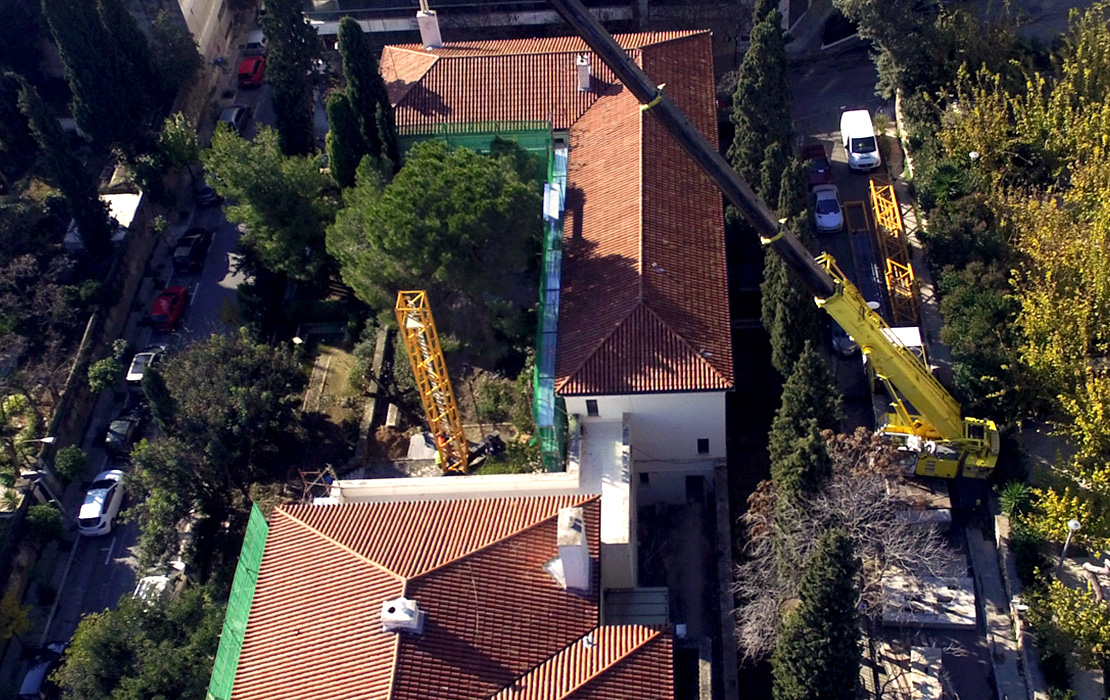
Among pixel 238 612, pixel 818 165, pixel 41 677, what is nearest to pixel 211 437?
pixel 238 612

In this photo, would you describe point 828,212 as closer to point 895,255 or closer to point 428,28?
point 895,255

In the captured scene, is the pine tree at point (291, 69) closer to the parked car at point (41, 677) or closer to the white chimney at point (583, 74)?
the white chimney at point (583, 74)

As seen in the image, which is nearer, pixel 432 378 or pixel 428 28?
pixel 432 378

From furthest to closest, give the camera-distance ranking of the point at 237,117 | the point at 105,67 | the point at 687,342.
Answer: the point at 237,117
the point at 105,67
the point at 687,342

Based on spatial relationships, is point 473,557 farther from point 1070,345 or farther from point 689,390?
point 1070,345

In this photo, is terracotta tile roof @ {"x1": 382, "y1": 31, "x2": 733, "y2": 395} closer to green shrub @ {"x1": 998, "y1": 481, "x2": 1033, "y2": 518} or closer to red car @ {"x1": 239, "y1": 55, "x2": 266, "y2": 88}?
green shrub @ {"x1": 998, "y1": 481, "x2": 1033, "y2": 518}

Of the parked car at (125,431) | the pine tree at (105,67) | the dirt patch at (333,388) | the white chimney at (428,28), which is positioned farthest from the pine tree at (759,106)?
the pine tree at (105,67)
